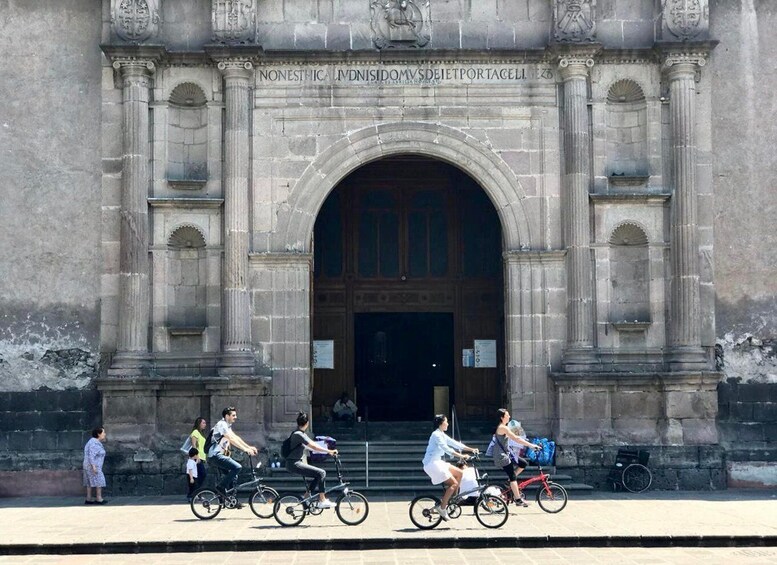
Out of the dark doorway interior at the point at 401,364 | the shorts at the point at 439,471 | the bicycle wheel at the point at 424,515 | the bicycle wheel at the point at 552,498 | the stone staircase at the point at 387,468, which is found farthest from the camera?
the dark doorway interior at the point at 401,364

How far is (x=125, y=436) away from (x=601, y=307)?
30.4 ft

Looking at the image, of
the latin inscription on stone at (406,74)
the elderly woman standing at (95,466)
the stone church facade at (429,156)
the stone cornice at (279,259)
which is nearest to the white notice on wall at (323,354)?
the stone church facade at (429,156)

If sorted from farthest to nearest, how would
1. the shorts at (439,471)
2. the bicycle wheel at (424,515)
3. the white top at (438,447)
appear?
the white top at (438,447) → the shorts at (439,471) → the bicycle wheel at (424,515)

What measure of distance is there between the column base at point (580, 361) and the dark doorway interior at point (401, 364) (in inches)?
215

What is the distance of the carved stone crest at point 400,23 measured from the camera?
78.7ft

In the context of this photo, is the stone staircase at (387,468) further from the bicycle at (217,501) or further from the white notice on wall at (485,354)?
the bicycle at (217,501)

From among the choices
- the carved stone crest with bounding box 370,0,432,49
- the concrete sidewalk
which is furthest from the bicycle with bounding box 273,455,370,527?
the carved stone crest with bounding box 370,0,432,49

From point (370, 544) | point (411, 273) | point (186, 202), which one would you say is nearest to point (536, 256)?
point (411, 273)

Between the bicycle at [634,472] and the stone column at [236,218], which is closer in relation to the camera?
the bicycle at [634,472]

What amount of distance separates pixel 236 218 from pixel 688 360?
888cm

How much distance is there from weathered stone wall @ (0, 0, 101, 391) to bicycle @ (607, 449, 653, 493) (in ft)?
33.0

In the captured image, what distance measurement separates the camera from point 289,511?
1812cm

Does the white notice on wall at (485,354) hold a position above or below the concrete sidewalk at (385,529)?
above

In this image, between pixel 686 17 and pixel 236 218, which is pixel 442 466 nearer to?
pixel 236 218
